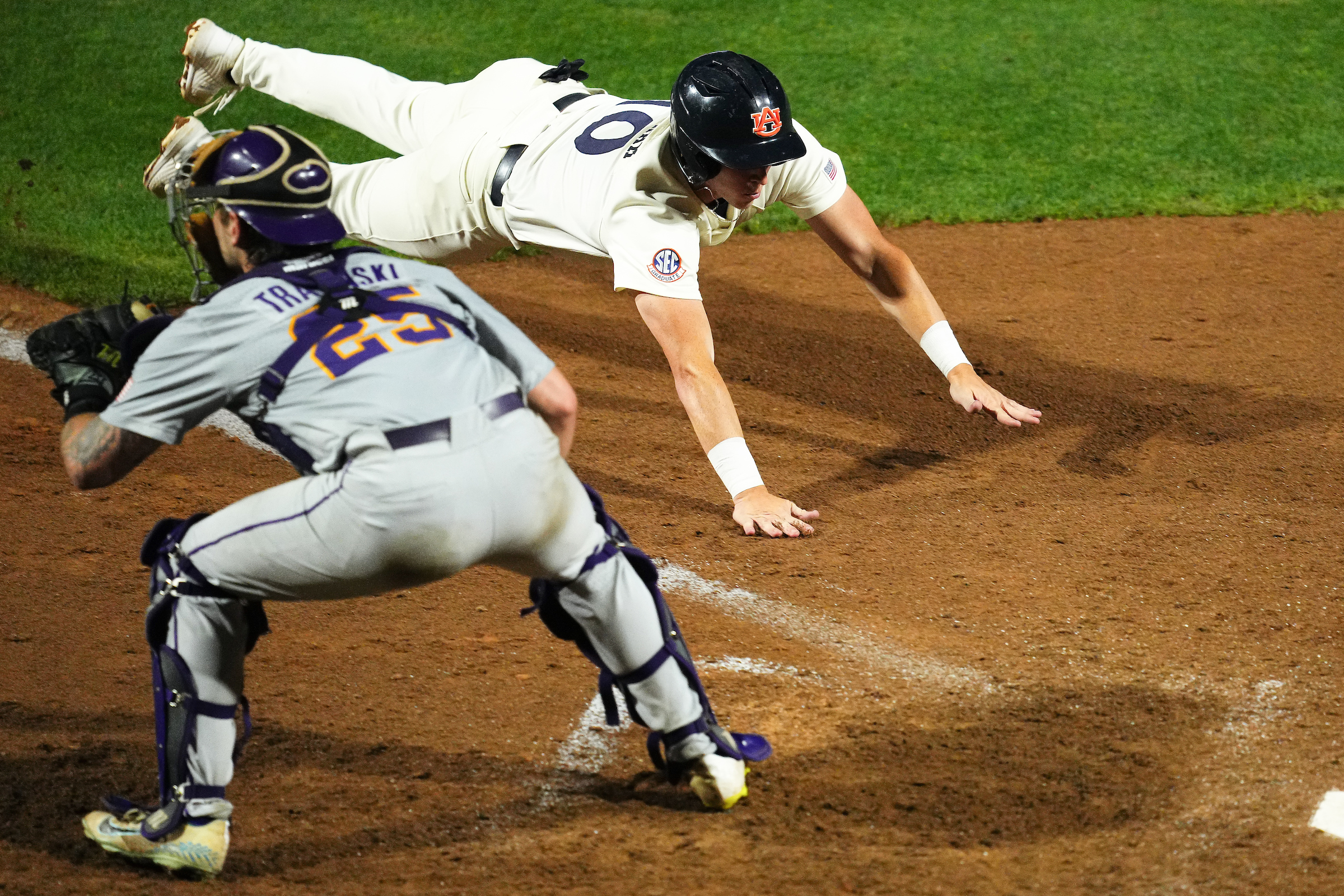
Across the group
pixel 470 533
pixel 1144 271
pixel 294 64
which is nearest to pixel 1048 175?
pixel 1144 271

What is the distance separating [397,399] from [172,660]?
0.76 meters

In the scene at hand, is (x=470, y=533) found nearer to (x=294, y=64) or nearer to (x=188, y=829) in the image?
(x=188, y=829)

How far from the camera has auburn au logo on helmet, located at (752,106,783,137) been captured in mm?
4410

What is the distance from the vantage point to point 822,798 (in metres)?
3.29

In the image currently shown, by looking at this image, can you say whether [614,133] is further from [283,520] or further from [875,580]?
[283,520]

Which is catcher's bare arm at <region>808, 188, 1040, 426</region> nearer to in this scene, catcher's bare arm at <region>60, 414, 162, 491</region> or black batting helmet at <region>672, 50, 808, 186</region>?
black batting helmet at <region>672, 50, 808, 186</region>

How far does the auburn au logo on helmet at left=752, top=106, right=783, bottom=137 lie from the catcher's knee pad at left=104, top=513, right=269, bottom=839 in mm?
2244

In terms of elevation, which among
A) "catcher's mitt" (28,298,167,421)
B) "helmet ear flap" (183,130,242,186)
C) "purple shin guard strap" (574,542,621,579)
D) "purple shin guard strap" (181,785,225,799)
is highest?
"helmet ear flap" (183,130,242,186)

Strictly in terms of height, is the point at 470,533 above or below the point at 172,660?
above

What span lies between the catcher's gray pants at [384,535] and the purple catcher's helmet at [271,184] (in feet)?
1.70

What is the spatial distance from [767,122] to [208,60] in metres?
2.55

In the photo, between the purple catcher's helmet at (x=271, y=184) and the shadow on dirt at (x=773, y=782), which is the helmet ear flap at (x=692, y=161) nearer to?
the purple catcher's helmet at (x=271, y=184)

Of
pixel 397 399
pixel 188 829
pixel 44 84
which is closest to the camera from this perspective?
pixel 397 399

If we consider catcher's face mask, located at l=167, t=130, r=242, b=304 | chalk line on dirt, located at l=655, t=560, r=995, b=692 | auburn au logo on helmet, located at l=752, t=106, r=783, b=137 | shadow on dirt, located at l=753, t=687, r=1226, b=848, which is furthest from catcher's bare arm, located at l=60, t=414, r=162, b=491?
auburn au logo on helmet, located at l=752, t=106, r=783, b=137
